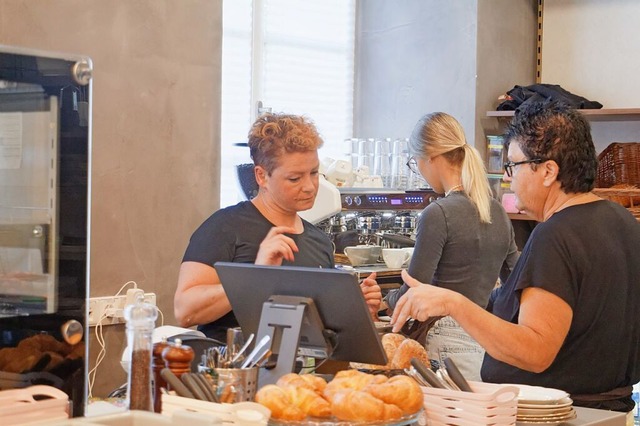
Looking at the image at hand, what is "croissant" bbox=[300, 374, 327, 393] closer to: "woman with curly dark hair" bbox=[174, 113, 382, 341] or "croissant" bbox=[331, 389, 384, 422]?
"croissant" bbox=[331, 389, 384, 422]

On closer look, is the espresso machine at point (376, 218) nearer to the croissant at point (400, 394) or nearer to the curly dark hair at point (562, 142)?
the curly dark hair at point (562, 142)

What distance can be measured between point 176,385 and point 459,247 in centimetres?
202

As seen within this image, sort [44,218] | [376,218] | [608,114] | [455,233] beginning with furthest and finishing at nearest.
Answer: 1. [608,114]
2. [376,218]
3. [455,233]
4. [44,218]

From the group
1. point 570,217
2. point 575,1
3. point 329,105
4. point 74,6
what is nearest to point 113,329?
point 74,6

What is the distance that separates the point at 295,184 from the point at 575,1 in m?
3.45

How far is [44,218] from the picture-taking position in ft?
4.79

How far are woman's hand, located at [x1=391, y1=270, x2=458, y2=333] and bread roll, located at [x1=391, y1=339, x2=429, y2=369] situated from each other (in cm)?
4

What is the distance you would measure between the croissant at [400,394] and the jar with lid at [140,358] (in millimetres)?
390

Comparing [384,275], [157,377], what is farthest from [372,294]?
[384,275]

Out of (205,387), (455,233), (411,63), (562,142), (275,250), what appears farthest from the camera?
(411,63)

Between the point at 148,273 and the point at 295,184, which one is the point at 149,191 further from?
the point at 295,184

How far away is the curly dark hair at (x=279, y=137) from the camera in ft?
8.72

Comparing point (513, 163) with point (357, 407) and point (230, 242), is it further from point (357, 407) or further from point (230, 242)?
point (357, 407)

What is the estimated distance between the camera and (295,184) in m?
2.68
